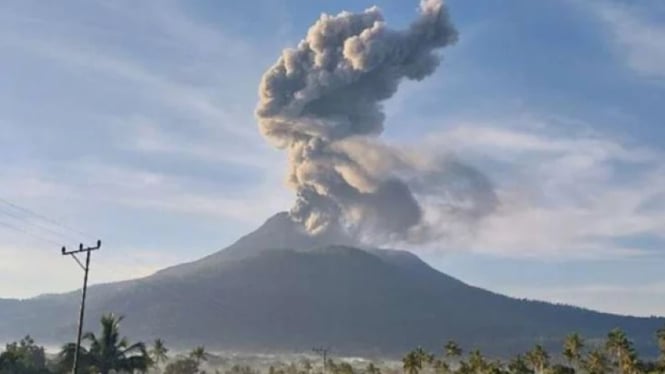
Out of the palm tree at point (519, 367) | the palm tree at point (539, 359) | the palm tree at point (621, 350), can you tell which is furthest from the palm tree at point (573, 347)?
the palm tree at point (621, 350)

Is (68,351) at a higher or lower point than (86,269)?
lower

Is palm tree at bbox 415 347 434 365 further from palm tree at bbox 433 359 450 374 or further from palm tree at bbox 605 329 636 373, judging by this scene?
palm tree at bbox 605 329 636 373

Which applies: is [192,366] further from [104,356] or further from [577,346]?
[104,356]

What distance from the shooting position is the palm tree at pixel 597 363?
112 metres

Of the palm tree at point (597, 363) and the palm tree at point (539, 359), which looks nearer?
the palm tree at point (597, 363)

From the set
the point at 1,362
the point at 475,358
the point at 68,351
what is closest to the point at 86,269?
the point at 68,351

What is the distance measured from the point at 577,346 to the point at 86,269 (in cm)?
8224

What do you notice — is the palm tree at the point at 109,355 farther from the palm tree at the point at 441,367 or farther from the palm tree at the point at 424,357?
the palm tree at the point at 424,357

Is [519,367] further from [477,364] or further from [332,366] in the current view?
[332,366]

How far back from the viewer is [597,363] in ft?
370

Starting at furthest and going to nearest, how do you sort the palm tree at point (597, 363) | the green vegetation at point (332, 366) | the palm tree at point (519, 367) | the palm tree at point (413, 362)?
the palm tree at point (413, 362) < the palm tree at point (519, 367) < the palm tree at point (597, 363) < the green vegetation at point (332, 366)

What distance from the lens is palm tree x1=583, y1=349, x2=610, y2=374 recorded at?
112m

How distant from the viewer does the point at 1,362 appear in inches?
2790

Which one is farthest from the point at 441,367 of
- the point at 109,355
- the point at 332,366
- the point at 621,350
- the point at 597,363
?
the point at 109,355
